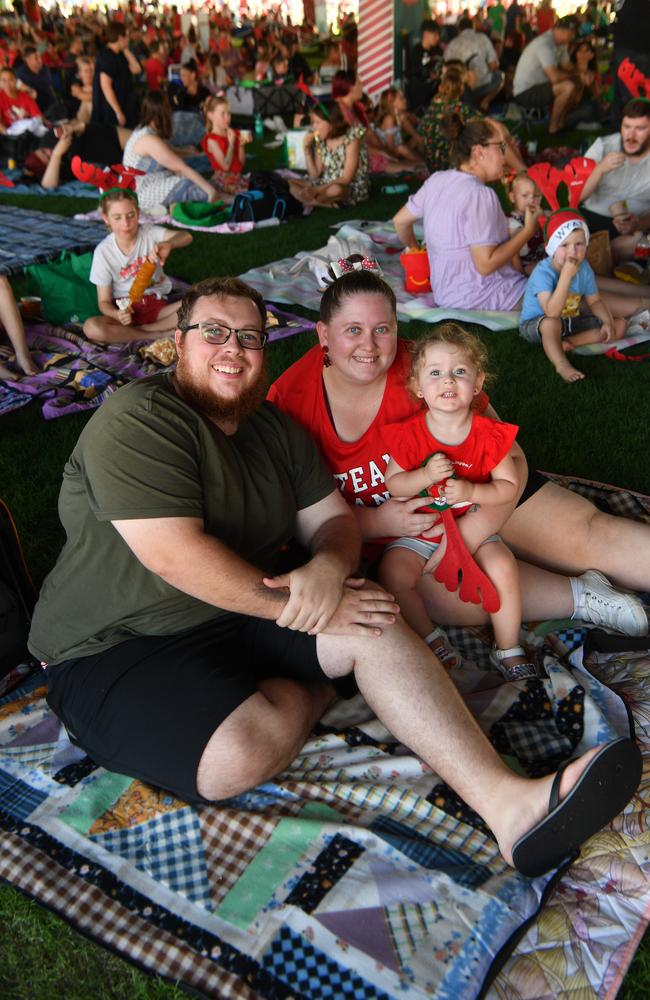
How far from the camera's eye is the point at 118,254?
5.55 meters

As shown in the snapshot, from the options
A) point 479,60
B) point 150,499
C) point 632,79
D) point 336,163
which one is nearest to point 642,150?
point 632,79

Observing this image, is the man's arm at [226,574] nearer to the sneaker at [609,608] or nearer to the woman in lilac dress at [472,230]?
the sneaker at [609,608]

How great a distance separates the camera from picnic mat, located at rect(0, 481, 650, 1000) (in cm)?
184

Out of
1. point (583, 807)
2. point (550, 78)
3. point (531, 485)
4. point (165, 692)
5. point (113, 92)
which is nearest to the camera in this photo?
point (583, 807)

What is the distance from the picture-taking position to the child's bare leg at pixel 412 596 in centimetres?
272

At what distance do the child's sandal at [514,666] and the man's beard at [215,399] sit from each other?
3.76ft

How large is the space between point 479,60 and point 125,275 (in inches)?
387

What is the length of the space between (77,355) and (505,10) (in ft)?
57.7

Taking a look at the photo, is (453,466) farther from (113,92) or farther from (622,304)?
(113,92)

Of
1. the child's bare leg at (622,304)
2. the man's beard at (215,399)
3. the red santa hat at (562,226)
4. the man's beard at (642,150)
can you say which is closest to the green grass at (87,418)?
the child's bare leg at (622,304)

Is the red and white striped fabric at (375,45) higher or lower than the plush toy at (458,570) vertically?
higher

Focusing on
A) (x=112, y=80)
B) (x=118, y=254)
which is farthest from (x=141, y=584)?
(x=112, y=80)

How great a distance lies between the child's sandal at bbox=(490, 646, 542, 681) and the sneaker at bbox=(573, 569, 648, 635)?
0.27 meters

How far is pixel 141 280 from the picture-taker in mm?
5559
